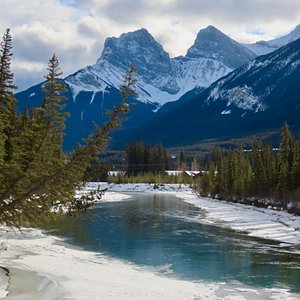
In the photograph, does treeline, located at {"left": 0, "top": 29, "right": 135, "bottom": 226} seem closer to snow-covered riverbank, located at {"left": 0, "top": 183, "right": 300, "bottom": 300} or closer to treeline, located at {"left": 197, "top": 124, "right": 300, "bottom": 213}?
snow-covered riverbank, located at {"left": 0, "top": 183, "right": 300, "bottom": 300}

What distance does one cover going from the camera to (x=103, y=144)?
34.4ft

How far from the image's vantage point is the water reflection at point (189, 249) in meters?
27.3

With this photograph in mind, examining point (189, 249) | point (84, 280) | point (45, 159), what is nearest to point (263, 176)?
point (189, 249)

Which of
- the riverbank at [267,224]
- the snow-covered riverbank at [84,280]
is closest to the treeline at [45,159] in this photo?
the snow-covered riverbank at [84,280]

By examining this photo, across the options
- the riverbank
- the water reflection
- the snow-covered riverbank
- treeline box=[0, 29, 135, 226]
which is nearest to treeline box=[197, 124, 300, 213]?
the riverbank

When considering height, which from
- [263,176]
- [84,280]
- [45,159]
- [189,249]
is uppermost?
[45,159]

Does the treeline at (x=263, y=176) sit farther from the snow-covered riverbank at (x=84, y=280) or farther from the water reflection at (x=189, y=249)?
the snow-covered riverbank at (x=84, y=280)

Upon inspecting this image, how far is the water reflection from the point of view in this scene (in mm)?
27328

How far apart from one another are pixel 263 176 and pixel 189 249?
4914 centimetres

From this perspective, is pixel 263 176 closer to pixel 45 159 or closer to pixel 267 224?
pixel 267 224

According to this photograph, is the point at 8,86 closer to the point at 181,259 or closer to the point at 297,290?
the point at 297,290

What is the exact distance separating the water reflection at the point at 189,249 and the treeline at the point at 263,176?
2047cm

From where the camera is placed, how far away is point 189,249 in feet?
118

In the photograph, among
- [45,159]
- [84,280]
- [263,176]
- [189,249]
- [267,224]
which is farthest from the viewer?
[263,176]
